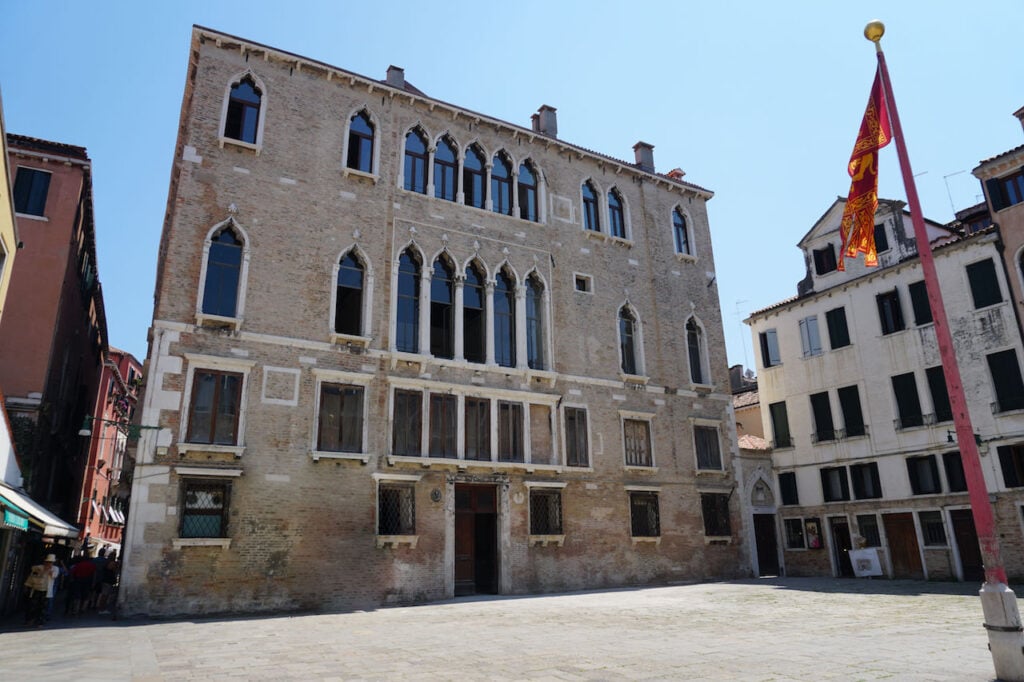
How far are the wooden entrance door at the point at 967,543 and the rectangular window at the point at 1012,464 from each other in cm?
161

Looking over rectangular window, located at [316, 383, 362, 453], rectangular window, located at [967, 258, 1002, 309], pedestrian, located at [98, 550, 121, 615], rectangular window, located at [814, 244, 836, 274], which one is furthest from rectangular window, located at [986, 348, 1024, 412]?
pedestrian, located at [98, 550, 121, 615]

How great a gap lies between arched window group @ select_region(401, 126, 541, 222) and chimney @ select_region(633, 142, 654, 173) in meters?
6.05

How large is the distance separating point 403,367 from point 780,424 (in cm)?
1712

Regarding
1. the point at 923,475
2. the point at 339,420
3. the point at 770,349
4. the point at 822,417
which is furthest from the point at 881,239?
the point at 339,420

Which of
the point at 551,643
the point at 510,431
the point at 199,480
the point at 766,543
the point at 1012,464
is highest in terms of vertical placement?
the point at 510,431

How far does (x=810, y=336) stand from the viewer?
1094 inches

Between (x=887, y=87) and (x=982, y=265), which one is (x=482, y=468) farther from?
(x=982, y=265)

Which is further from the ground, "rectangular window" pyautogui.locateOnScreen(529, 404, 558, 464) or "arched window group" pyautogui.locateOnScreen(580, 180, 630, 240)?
"arched window group" pyautogui.locateOnScreen(580, 180, 630, 240)

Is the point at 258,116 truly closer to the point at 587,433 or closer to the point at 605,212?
the point at 605,212

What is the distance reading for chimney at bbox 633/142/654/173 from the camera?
28.4m

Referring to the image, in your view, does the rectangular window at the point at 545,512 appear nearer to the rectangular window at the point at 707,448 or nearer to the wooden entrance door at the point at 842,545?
the rectangular window at the point at 707,448

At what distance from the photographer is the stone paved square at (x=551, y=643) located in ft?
26.1

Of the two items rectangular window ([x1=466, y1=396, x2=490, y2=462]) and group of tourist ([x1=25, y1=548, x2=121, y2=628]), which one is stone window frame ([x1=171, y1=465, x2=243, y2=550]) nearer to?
group of tourist ([x1=25, y1=548, x2=121, y2=628])

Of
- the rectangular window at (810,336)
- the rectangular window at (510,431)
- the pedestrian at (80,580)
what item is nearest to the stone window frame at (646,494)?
the rectangular window at (510,431)
